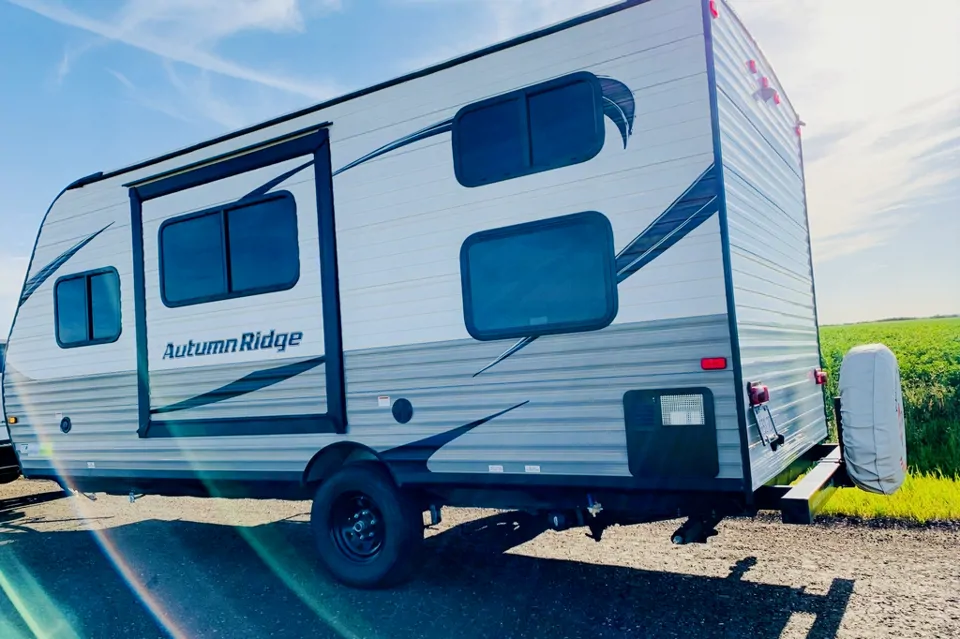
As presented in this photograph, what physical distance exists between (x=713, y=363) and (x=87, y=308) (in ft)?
18.2

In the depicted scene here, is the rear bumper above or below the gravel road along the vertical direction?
above

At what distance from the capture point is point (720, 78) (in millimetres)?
4395

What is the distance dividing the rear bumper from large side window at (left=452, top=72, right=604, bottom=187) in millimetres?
2191

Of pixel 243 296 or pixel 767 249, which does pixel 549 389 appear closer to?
pixel 767 249

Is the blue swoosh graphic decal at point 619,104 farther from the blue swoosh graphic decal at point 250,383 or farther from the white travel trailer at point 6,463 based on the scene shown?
the white travel trailer at point 6,463

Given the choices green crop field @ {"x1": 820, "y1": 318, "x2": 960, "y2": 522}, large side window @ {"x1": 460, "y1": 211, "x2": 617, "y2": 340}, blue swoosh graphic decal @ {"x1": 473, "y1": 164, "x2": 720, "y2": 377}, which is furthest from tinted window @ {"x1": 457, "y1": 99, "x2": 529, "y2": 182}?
green crop field @ {"x1": 820, "y1": 318, "x2": 960, "y2": 522}

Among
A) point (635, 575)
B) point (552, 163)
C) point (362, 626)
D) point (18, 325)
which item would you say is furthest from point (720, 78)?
point (18, 325)

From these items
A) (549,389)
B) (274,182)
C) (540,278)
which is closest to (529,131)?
(540,278)

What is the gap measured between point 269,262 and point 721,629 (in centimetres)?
396

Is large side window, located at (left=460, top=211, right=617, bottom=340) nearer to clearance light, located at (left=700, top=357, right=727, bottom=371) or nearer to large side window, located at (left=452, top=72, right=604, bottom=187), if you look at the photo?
large side window, located at (left=452, top=72, right=604, bottom=187)

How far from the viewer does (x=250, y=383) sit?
5.97 meters

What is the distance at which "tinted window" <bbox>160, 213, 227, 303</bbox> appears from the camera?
6.18 meters

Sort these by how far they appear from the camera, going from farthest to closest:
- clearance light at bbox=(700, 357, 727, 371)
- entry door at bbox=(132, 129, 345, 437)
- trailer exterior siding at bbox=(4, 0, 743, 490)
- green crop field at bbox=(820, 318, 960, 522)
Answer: green crop field at bbox=(820, 318, 960, 522), entry door at bbox=(132, 129, 345, 437), trailer exterior siding at bbox=(4, 0, 743, 490), clearance light at bbox=(700, 357, 727, 371)

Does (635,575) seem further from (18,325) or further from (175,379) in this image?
(18,325)
